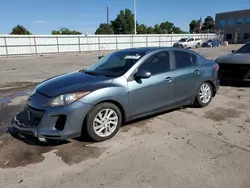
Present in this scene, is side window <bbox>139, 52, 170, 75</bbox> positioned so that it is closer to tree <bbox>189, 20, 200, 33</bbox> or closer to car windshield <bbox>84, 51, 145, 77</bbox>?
car windshield <bbox>84, 51, 145, 77</bbox>

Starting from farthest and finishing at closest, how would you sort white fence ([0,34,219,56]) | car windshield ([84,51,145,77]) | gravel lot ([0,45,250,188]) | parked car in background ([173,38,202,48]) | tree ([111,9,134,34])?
tree ([111,9,134,34]) < parked car in background ([173,38,202,48]) < white fence ([0,34,219,56]) < car windshield ([84,51,145,77]) < gravel lot ([0,45,250,188])

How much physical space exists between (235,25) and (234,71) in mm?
58057

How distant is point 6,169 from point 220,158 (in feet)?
9.33

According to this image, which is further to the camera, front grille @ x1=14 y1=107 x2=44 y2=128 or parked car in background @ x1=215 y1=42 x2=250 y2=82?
parked car in background @ x1=215 y1=42 x2=250 y2=82

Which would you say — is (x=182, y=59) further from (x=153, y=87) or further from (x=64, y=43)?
(x=64, y=43)

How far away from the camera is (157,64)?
448cm

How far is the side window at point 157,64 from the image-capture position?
4.31m

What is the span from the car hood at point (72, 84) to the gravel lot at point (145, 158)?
836mm

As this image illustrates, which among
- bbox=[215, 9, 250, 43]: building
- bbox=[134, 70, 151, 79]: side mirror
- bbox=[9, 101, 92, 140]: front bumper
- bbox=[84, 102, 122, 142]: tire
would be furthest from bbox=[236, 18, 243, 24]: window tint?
bbox=[9, 101, 92, 140]: front bumper

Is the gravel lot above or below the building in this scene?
below

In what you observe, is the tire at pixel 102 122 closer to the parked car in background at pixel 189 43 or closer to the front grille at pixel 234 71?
the front grille at pixel 234 71

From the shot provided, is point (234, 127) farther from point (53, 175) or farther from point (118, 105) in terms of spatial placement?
point (53, 175)

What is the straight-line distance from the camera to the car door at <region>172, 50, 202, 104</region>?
476 cm

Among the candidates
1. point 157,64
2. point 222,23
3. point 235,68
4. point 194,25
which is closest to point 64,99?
point 157,64
